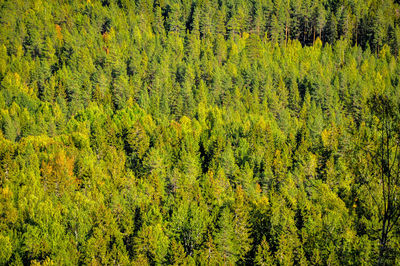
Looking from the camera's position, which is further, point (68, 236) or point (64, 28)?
point (64, 28)

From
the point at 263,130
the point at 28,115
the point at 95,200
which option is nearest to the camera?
the point at 95,200

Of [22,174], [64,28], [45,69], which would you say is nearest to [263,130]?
[22,174]

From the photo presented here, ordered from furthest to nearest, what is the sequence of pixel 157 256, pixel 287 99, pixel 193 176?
pixel 287 99 < pixel 193 176 < pixel 157 256

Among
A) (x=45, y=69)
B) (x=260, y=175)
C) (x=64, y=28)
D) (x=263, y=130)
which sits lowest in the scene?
(x=260, y=175)

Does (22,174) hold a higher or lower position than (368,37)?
lower

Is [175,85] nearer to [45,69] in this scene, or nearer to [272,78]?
[272,78]

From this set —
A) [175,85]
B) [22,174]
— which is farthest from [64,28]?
[22,174]

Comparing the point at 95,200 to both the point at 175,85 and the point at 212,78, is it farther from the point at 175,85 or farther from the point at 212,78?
the point at 212,78
